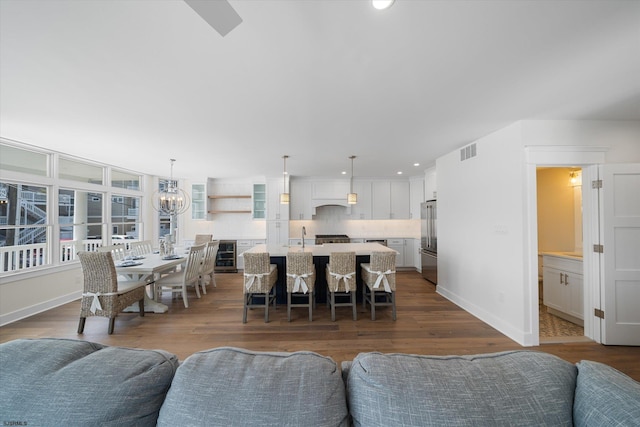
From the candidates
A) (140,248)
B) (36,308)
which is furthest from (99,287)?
(140,248)

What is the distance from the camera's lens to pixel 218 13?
979 mm

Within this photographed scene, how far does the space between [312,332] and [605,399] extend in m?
2.59

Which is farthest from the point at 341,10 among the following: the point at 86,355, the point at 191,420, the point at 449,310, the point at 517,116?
the point at 449,310

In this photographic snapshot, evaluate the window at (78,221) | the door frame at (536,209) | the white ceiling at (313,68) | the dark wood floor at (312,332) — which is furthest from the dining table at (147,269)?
the door frame at (536,209)

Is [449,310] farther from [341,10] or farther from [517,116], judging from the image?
[341,10]

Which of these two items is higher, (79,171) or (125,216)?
(79,171)

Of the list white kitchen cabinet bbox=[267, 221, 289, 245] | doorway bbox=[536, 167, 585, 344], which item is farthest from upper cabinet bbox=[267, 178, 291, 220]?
doorway bbox=[536, 167, 585, 344]

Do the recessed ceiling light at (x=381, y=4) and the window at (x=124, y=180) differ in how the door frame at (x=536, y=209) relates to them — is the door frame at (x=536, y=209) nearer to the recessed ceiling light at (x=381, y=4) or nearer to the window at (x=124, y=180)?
the recessed ceiling light at (x=381, y=4)

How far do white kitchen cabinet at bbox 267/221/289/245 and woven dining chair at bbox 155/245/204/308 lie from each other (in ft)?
7.13

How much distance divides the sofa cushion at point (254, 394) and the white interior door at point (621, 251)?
3.48 m

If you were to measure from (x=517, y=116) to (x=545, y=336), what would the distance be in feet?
8.45

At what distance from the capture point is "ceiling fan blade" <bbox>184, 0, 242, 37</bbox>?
36.2 inches

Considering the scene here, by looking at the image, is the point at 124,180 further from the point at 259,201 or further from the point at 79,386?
the point at 79,386

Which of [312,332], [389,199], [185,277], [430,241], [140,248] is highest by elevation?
[389,199]
